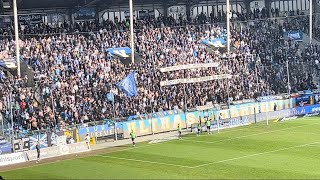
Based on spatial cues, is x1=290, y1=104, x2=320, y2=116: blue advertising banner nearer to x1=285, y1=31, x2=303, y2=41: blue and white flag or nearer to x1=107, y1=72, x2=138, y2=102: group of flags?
x1=285, y1=31, x2=303, y2=41: blue and white flag

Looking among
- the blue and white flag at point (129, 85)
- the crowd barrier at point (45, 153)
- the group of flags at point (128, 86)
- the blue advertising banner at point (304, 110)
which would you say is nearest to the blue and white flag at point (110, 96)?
the group of flags at point (128, 86)

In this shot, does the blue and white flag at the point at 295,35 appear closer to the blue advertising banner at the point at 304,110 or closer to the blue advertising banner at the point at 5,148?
the blue advertising banner at the point at 304,110

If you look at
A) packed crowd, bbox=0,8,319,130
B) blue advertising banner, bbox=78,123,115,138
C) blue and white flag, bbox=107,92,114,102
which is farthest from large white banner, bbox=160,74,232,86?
blue advertising banner, bbox=78,123,115,138

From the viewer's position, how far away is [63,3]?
64688 millimetres

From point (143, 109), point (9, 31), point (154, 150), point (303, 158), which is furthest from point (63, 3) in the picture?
point (303, 158)

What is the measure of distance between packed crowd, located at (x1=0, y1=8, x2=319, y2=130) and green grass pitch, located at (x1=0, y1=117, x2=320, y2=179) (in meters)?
6.45

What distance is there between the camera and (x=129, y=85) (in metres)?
53.9

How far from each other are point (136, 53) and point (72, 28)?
653 cm

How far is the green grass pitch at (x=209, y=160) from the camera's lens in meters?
36.3

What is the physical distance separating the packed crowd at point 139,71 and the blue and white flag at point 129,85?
1.44m

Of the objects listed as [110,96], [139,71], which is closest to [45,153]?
[110,96]

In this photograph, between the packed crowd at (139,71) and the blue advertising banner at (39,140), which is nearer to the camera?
the blue advertising banner at (39,140)

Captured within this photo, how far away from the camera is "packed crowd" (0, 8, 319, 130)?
170 feet

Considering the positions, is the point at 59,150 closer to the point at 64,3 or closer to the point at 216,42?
the point at 64,3
